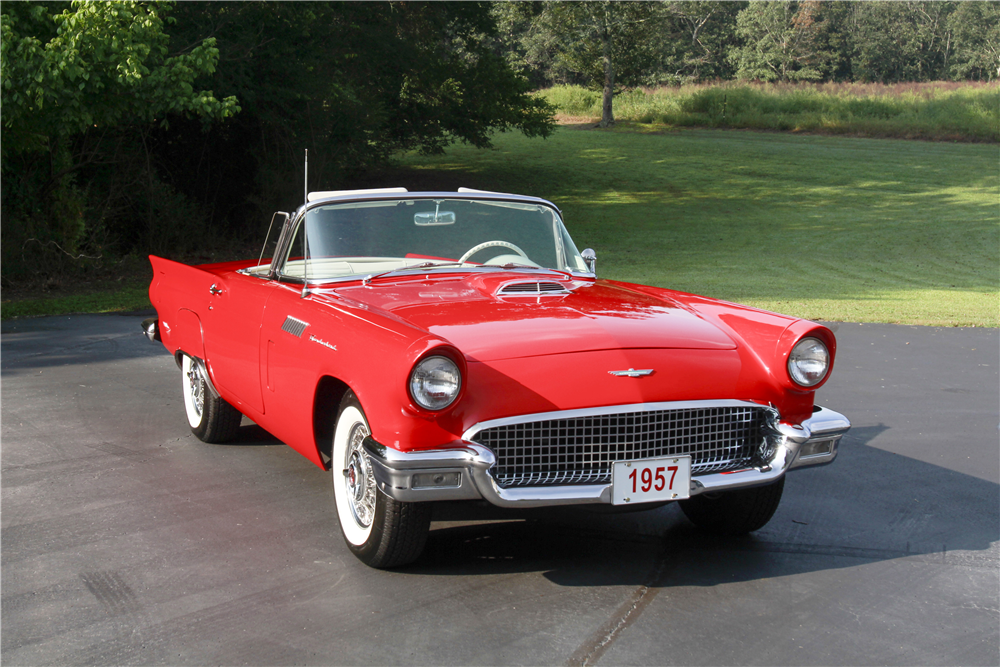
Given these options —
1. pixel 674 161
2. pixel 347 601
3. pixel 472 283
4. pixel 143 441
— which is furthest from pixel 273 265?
pixel 674 161

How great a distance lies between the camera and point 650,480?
3.63m

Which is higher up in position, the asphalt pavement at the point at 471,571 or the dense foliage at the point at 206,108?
the dense foliage at the point at 206,108

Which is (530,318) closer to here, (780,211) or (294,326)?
(294,326)

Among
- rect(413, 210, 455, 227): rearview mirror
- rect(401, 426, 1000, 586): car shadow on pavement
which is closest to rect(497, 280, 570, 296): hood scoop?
rect(413, 210, 455, 227): rearview mirror

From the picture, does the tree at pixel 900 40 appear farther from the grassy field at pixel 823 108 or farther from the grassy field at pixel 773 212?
the grassy field at pixel 773 212

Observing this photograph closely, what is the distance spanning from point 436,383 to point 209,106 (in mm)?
11380

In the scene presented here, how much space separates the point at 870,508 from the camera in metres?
4.86

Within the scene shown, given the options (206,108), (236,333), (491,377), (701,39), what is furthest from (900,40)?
(491,377)

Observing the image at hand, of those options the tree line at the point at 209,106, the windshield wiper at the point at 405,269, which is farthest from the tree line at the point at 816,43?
the windshield wiper at the point at 405,269

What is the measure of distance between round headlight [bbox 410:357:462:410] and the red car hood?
207 mm

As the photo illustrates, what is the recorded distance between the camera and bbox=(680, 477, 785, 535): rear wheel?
14.0 feet

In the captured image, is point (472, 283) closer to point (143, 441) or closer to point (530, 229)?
point (530, 229)

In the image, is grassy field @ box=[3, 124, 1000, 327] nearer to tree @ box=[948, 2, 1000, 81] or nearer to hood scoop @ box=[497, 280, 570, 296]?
hood scoop @ box=[497, 280, 570, 296]

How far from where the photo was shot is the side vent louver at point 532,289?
448cm
